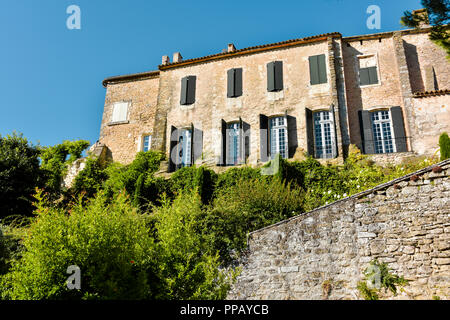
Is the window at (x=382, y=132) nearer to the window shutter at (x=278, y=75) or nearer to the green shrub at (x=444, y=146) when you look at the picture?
the green shrub at (x=444, y=146)

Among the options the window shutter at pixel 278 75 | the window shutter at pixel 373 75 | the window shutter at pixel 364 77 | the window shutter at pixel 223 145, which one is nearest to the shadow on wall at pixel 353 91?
the window shutter at pixel 364 77

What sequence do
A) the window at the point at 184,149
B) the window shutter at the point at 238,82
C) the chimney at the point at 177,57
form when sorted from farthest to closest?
the chimney at the point at 177,57 → the window shutter at the point at 238,82 → the window at the point at 184,149

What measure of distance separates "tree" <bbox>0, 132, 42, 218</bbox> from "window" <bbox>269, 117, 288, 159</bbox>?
33.4 feet

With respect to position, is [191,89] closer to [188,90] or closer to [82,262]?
[188,90]

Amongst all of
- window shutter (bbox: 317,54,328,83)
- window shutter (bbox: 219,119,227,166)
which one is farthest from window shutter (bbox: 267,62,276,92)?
window shutter (bbox: 219,119,227,166)

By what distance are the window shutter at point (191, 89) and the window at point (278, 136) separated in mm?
4229

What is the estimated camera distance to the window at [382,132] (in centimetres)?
1528

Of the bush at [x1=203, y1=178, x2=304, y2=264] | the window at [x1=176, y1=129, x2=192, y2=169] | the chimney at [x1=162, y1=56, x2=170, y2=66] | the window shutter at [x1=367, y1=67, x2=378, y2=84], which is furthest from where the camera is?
the chimney at [x1=162, y1=56, x2=170, y2=66]

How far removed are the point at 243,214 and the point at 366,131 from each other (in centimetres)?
821

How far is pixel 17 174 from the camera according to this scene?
1540cm

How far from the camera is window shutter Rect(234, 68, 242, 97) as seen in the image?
703 inches

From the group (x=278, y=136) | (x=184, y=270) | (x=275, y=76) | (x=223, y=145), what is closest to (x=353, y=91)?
(x=275, y=76)

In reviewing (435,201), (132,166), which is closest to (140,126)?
(132,166)

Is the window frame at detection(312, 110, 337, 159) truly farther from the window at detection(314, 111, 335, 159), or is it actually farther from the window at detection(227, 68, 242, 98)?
the window at detection(227, 68, 242, 98)
